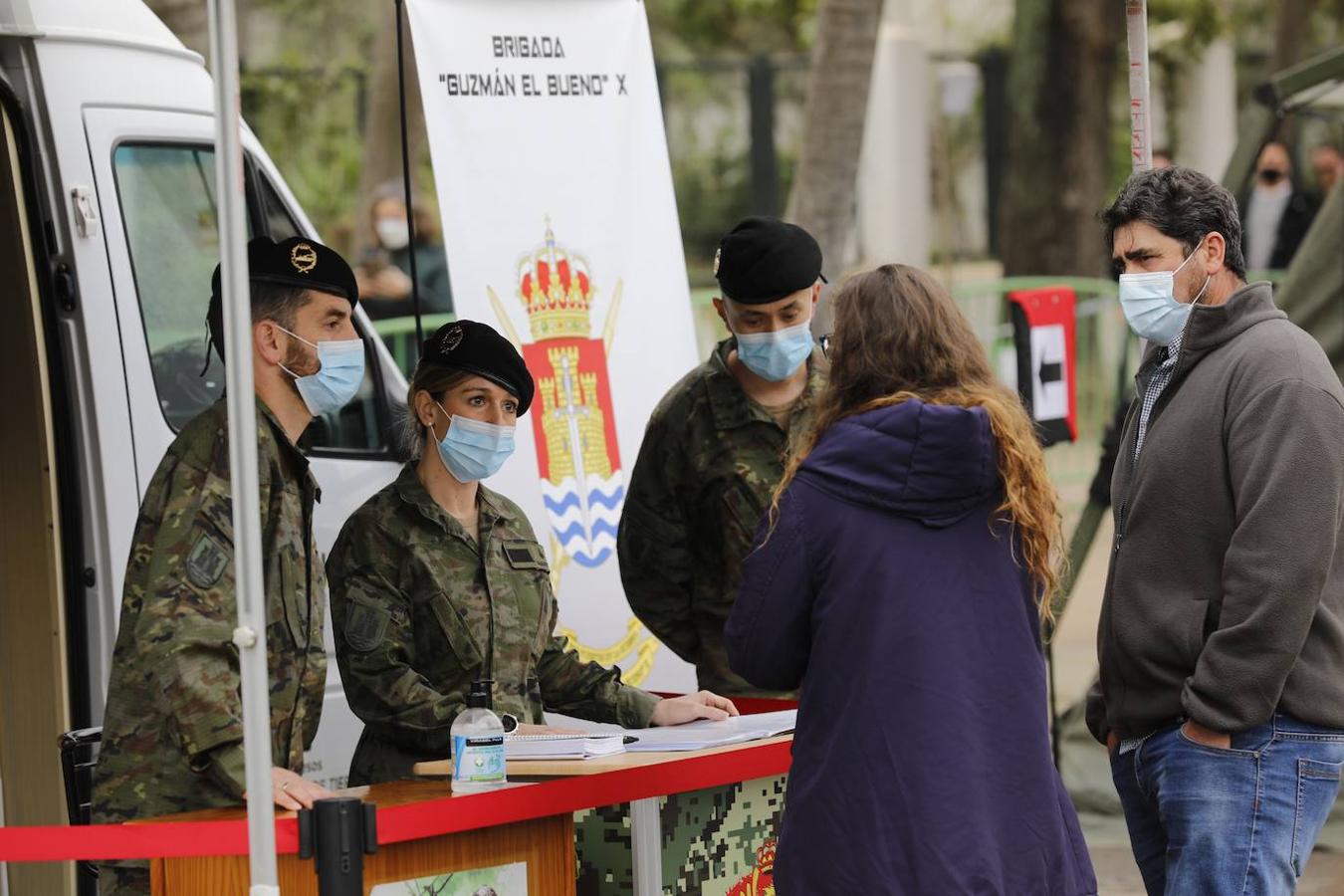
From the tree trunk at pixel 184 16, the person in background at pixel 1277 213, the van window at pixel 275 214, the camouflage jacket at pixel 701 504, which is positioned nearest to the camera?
the camouflage jacket at pixel 701 504

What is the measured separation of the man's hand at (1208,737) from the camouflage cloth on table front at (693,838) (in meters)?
0.77

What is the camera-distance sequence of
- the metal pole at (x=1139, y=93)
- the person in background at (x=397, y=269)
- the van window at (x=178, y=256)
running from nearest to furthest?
1. the metal pole at (x=1139, y=93)
2. the van window at (x=178, y=256)
3. the person in background at (x=397, y=269)

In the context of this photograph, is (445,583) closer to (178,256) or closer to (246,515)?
(246,515)

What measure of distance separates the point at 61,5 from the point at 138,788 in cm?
211

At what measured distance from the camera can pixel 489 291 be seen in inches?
208

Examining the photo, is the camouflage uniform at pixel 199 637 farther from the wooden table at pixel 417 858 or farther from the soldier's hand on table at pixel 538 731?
the soldier's hand on table at pixel 538 731

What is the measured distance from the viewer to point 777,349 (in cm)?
461

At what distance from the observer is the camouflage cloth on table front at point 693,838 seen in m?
3.82

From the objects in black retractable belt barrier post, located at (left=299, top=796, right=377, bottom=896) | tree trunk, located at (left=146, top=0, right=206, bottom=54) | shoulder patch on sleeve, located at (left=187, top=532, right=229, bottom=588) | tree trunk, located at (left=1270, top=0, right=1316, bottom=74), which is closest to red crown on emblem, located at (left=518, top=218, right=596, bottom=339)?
shoulder patch on sleeve, located at (left=187, top=532, right=229, bottom=588)

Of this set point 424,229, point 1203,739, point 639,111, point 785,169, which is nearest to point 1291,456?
point 1203,739

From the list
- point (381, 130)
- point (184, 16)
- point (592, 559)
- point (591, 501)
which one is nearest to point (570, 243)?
point (591, 501)

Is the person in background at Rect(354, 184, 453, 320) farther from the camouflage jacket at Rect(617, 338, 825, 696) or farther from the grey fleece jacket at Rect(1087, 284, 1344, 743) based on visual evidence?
the grey fleece jacket at Rect(1087, 284, 1344, 743)

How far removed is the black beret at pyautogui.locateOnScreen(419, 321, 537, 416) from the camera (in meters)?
4.05

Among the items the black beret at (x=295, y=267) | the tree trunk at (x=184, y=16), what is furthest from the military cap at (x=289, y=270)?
the tree trunk at (x=184, y=16)
